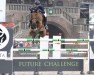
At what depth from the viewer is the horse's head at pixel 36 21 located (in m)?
11.2

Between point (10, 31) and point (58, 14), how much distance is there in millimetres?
31626

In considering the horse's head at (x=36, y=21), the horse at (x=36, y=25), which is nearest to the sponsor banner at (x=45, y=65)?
the horse at (x=36, y=25)

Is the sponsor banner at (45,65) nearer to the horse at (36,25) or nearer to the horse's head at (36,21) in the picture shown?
the horse at (36,25)

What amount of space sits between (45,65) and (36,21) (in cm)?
316

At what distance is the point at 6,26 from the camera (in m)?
13.0

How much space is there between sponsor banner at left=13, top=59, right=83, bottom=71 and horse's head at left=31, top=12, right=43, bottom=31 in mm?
2880

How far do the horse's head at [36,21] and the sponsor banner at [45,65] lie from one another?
113 inches

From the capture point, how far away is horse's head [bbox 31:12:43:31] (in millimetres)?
11227

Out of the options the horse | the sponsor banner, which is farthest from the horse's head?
the sponsor banner

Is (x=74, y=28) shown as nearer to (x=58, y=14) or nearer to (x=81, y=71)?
(x=58, y=14)

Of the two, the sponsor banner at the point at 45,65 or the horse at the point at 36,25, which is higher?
the horse at the point at 36,25

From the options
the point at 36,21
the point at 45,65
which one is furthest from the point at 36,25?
the point at 45,65

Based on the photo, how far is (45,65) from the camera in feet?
46.4

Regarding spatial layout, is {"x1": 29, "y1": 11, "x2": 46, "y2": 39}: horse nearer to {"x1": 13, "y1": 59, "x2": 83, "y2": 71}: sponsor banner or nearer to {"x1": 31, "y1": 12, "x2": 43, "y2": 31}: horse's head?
{"x1": 31, "y1": 12, "x2": 43, "y2": 31}: horse's head
